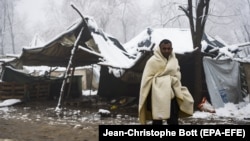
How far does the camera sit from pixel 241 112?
10766 mm

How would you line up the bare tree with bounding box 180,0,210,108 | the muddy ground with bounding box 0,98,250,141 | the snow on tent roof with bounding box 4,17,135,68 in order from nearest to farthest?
the muddy ground with bounding box 0,98,250,141 → the bare tree with bounding box 180,0,210,108 → the snow on tent roof with bounding box 4,17,135,68

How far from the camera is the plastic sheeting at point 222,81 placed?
39.3 feet

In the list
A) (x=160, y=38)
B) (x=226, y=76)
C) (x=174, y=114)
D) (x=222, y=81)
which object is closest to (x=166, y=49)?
(x=174, y=114)

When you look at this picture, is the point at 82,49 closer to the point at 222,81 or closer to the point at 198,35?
the point at 198,35

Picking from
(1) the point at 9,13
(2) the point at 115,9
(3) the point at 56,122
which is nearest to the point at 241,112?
(3) the point at 56,122

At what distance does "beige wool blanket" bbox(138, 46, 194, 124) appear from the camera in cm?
388

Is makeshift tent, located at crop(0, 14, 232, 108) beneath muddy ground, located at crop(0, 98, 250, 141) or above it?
above

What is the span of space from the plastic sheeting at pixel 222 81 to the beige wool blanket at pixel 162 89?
322 inches

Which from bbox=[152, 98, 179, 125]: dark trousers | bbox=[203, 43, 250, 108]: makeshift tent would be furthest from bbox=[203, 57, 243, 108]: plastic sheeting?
bbox=[152, 98, 179, 125]: dark trousers

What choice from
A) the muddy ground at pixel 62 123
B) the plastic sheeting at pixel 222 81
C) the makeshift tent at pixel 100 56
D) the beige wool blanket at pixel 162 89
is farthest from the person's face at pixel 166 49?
the plastic sheeting at pixel 222 81

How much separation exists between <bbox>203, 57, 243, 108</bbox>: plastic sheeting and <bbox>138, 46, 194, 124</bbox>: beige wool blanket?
26.8 ft

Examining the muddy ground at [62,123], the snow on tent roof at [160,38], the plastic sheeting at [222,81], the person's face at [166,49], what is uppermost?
the snow on tent roof at [160,38]

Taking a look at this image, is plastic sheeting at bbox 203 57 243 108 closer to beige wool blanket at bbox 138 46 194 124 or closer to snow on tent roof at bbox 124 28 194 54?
snow on tent roof at bbox 124 28 194 54

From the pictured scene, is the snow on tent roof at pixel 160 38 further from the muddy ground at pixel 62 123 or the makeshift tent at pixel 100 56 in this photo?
the muddy ground at pixel 62 123
